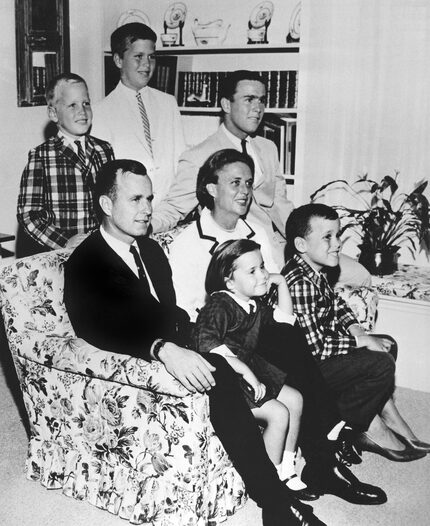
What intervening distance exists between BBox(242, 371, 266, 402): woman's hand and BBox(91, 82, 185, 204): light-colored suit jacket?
6.44 ft

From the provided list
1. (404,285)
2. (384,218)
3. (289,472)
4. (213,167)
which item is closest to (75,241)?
(213,167)

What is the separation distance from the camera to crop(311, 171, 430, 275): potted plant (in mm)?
4094

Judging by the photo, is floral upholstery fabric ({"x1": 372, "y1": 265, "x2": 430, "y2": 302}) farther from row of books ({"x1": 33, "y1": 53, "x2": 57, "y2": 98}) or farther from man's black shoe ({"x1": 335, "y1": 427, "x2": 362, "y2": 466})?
Result: row of books ({"x1": 33, "y1": 53, "x2": 57, "y2": 98})

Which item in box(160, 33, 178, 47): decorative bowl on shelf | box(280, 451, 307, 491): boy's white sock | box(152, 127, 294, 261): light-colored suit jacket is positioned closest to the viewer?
box(280, 451, 307, 491): boy's white sock

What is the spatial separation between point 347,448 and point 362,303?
2.23 ft

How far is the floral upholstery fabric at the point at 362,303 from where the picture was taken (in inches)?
127

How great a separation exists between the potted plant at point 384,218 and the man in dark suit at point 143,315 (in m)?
1.69

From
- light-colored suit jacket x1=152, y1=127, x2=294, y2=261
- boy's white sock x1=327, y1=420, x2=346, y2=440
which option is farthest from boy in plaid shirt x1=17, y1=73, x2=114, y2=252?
boy's white sock x1=327, y1=420, x2=346, y2=440

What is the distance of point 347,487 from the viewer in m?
2.62

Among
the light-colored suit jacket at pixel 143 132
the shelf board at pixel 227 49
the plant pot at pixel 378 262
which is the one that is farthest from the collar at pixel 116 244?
the shelf board at pixel 227 49

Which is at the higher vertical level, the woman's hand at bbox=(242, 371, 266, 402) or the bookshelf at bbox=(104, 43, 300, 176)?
the bookshelf at bbox=(104, 43, 300, 176)

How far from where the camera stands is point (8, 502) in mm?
2572

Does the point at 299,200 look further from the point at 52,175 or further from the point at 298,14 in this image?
the point at 52,175

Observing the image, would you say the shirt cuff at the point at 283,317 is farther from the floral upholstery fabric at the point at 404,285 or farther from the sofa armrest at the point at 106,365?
the floral upholstery fabric at the point at 404,285
